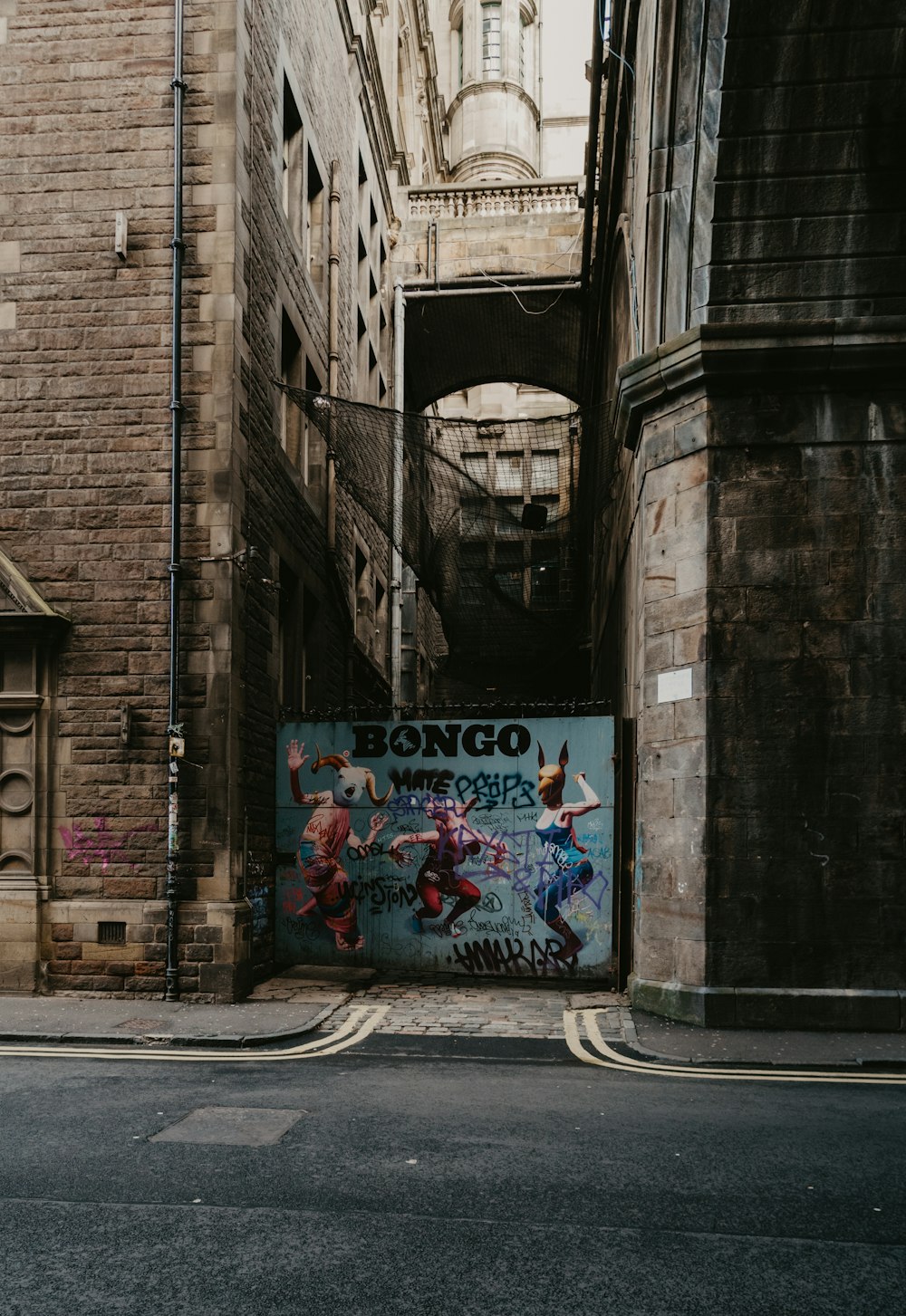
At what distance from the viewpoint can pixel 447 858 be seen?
38.0ft

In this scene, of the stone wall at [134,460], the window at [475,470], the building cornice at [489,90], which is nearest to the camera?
the stone wall at [134,460]

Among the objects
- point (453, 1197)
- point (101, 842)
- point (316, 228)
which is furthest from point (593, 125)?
point (453, 1197)

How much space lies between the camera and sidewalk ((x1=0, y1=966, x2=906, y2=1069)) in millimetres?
8172

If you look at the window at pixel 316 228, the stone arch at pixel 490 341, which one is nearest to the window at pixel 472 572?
the window at pixel 316 228

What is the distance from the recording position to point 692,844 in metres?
9.16

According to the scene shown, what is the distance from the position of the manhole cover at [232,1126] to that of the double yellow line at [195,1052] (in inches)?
67.3

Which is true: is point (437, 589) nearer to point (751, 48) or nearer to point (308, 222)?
point (308, 222)

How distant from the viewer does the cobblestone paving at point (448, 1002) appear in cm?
920

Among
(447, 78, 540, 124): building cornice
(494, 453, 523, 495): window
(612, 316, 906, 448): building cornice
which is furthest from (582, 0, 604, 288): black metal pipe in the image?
(447, 78, 540, 124): building cornice

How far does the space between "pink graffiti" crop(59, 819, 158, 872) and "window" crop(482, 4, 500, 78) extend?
142 feet

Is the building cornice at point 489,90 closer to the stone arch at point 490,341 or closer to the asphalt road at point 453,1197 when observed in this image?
the stone arch at point 490,341

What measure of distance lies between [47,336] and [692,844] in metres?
8.32

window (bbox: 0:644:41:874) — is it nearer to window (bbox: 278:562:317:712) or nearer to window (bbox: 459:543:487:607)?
window (bbox: 278:562:317:712)

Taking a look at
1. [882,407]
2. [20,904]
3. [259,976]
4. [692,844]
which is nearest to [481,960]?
[259,976]
